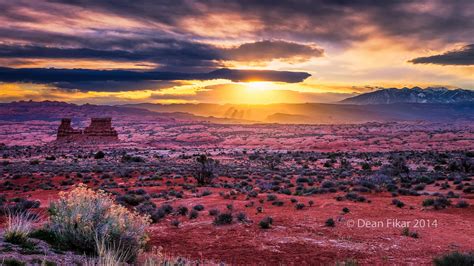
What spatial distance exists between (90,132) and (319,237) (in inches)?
3238

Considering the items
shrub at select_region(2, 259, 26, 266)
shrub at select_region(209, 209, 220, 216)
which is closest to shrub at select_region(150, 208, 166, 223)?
shrub at select_region(209, 209, 220, 216)

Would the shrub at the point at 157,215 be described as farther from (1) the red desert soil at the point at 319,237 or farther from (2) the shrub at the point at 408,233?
(2) the shrub at the point at 408,233

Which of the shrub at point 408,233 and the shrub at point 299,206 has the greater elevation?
the shrub at point 408,233

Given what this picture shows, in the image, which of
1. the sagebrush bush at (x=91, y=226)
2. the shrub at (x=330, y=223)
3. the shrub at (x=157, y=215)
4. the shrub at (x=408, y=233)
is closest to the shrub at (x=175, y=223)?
the shrub at (x=157, y=215)

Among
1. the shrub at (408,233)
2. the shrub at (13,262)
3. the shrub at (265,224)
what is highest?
the shrub at (13,262)

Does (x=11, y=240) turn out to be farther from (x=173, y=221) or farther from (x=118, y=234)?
(x=173, y=221)

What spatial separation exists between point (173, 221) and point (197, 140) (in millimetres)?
80068

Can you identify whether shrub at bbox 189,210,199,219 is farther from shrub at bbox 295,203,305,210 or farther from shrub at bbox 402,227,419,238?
shrub at bbox 402,227,419,238

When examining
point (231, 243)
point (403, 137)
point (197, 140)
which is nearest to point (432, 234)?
point (231, 243)

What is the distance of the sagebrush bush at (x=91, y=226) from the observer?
325 inches

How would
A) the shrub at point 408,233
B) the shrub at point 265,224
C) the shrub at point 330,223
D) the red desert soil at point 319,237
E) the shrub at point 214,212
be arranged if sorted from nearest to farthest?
the red desert soil at point 319,237 → the shrub at point 408,233 → the shrub at point 265,224 → the shrub at point 330,223 → the shrub at point 214,212

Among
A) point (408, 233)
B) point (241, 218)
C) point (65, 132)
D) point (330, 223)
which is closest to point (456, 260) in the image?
point (408, 233)

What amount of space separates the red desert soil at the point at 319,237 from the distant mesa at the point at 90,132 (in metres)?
73.4

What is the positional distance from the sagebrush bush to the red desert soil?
90.9 inches
